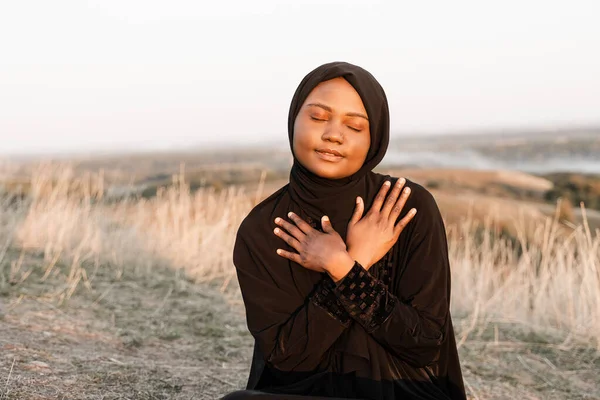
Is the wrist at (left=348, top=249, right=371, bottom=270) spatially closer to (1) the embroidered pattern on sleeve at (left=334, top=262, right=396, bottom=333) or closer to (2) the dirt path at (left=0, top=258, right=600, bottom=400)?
(1) the embroidered pattern on sleeve at (left=334, top=262, right=396, bottom=333)

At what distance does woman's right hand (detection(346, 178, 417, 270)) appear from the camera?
233 cm

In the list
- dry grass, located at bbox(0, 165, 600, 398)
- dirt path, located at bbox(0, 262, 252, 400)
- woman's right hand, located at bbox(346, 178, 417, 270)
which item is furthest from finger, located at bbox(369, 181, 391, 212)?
dry grass, located at bbox(0, 165, 600, 398)

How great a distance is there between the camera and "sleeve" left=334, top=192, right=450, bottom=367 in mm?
2256

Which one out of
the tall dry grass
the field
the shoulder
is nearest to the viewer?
the shoulder

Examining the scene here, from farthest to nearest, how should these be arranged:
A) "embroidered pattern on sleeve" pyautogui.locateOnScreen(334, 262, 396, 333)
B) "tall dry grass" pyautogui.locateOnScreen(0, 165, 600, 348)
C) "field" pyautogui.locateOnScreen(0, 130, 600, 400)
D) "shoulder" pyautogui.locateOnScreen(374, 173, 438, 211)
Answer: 1. "tall dry grass" pyautogui.locateOnScreen(0, 165, 600, 348)
2. "field" pyautogui.locateOnScreen(0, 130, 600, 400)
3. "shoulder" pyautogui.locateOnScreen(374, 173, 438, 211)
4. "embroidered pattern on sleeve" pyautogui.locateOnScreen(334, 262, 396, 333)

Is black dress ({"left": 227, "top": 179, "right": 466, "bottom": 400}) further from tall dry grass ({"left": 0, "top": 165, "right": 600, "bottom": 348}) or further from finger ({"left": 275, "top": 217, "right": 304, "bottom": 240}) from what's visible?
tall dry grass ({"left": 0, "top": 165, "right": 600, "bottom": 348})

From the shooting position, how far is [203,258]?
6.88 meters

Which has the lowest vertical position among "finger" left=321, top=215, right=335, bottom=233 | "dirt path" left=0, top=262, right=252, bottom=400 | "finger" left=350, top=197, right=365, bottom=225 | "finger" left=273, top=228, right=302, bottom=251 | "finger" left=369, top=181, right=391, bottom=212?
"dirt path" left=0, top=262, right=252, bottom=400

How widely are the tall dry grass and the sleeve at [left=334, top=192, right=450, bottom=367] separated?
8.93 feet

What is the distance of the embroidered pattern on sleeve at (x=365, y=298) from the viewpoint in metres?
2.25

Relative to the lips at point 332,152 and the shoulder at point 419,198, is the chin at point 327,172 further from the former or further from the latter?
the shoulder at point 419,198

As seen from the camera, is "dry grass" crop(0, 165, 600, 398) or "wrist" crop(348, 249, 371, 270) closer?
"wrist" crop(348, 249, 371, 270)

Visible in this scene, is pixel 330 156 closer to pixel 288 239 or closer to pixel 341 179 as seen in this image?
pixel 341 179

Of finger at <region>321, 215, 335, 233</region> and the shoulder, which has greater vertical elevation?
the shoulder
